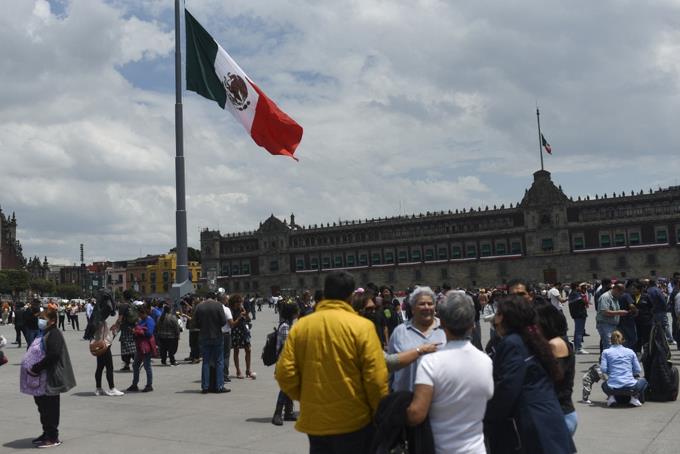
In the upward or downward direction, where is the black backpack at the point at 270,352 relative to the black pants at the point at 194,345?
upward

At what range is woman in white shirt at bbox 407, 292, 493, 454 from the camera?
3494mm

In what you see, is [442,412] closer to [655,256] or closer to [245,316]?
[245,316]

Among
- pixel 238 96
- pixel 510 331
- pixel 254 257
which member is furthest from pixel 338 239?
pixel 510 331

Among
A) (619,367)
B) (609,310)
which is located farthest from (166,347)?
(619,367)

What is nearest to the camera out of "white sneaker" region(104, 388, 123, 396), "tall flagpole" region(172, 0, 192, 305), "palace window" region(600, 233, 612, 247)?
"white sneaker" region(104, 388, 123, 396)

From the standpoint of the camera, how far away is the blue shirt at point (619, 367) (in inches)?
339

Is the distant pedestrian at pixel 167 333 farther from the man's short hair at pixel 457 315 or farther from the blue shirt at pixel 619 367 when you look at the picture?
the man's short hair at pixel 457 315


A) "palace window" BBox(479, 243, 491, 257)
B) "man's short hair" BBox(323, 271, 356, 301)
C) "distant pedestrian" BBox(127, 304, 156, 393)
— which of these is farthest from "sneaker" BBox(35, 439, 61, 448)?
"palace window" BBox(479, 243, 491, 257)

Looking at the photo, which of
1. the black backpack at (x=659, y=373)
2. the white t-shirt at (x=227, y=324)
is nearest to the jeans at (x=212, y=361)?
the white t-shirt at (x=227, y=324)

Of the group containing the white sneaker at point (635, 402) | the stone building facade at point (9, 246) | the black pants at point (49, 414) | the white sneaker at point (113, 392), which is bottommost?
the white sneaker at point (635, 402)

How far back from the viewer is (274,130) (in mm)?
13680

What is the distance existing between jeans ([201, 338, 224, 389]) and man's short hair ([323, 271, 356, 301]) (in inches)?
275

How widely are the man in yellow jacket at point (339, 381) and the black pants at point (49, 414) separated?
14.3 feet

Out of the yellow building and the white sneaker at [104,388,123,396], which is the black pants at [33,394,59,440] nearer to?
the white sneaker at [104,388,123,396]
